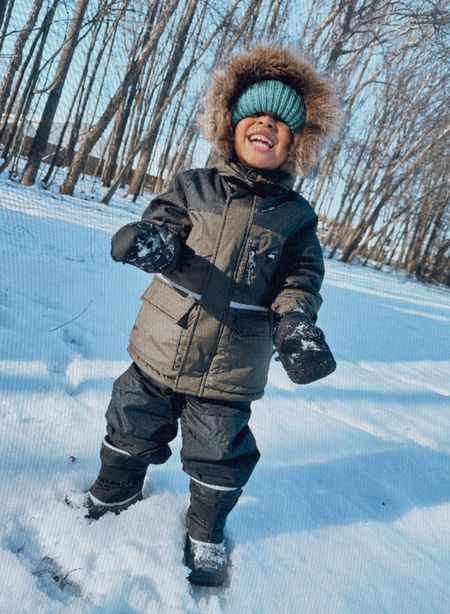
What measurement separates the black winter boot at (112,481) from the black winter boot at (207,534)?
221mm

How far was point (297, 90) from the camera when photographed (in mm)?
1385

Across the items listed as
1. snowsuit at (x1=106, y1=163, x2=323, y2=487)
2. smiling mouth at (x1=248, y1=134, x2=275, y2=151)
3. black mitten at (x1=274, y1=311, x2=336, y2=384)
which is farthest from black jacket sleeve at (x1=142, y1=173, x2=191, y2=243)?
black mitten at (x1=274, y1=311, x2=336, y2=384)

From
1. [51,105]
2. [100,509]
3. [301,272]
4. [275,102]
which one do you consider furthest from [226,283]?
[51,105]

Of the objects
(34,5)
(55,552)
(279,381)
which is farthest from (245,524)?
(34,5)

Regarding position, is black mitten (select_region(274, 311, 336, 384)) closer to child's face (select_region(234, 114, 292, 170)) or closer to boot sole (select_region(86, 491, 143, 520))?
child's face (select_region(234, 114, 292, 170))

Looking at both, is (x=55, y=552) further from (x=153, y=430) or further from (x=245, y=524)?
(x=245, y=524)

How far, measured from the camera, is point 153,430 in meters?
1.32

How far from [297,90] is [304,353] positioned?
3.00 ft

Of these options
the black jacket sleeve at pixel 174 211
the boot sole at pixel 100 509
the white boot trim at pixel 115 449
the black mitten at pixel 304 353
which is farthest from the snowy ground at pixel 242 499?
the black jacket sleeve at pixel 174 211

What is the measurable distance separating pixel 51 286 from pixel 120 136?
12.8 m

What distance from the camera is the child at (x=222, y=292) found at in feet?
4.05

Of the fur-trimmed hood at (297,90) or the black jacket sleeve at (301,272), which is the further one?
the fur-trimmed hood at (297,90)

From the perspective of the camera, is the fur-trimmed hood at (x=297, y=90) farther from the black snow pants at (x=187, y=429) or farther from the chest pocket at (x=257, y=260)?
the black snow pants at (x=187, y=429)

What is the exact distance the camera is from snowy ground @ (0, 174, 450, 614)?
3.96 ft
